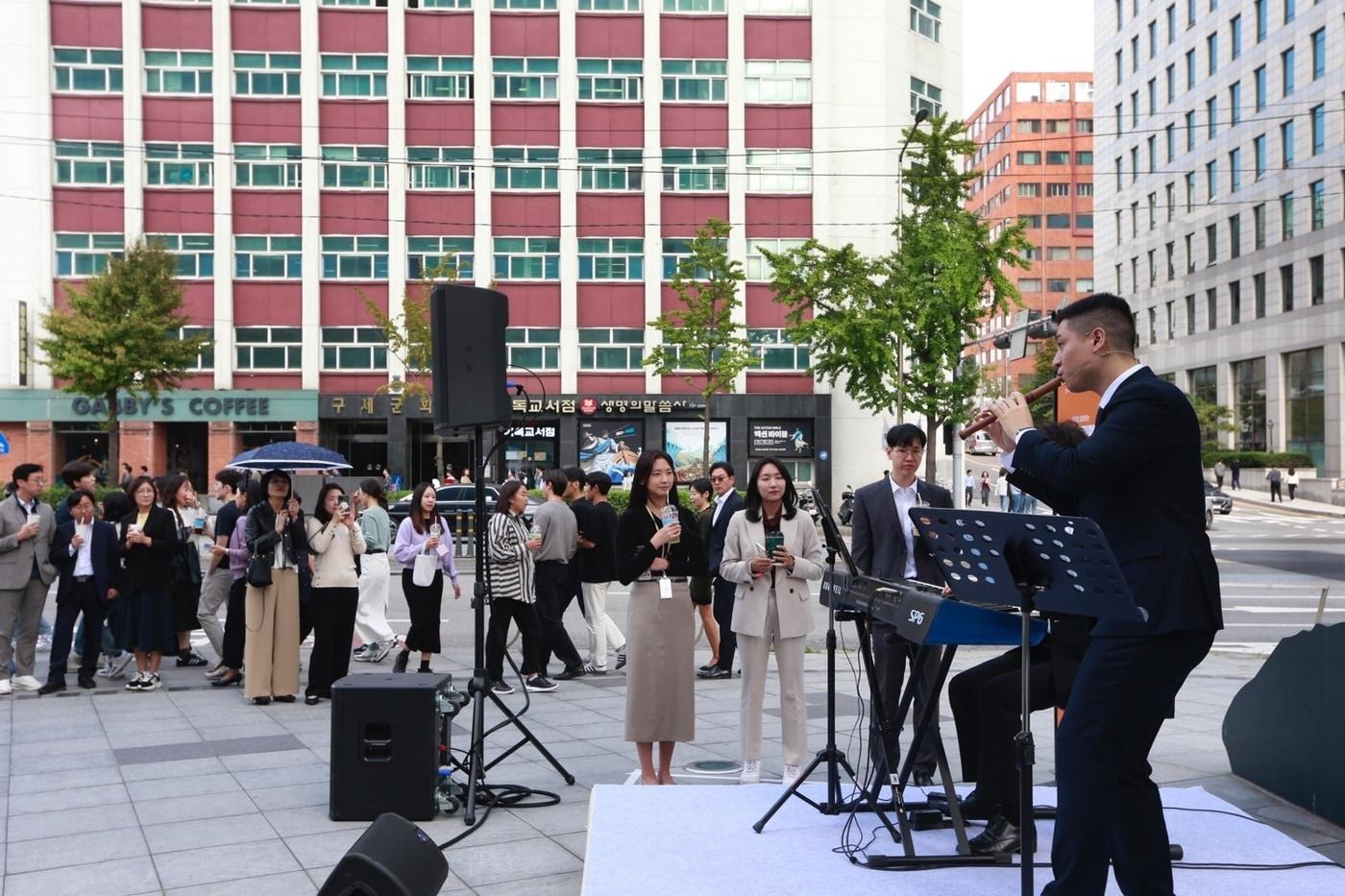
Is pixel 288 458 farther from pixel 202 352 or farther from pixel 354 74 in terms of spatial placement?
pixel 354 74

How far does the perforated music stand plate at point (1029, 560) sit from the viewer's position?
13.1 ft

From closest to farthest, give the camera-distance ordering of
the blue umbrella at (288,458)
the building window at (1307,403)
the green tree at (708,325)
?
the blue umbrella at (288,458)
the green tree at (708,325)
the building window at (1307,403)

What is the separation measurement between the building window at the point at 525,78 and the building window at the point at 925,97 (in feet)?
45.8

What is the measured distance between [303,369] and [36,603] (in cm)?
3372

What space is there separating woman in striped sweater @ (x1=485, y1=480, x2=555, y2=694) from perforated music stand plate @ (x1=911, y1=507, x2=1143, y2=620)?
22.7 ft

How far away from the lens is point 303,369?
4366cm

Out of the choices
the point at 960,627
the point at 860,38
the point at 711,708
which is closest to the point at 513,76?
the point at 860,38

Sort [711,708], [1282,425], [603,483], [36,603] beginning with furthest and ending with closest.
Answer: [1282,425], [603,483], [36,603], [711,708]

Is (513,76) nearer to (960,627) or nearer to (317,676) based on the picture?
(317,676)

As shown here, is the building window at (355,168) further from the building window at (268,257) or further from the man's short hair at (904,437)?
the man's short hair at (904,437)

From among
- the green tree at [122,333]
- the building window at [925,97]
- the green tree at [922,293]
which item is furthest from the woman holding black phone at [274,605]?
the building window at [925,97]

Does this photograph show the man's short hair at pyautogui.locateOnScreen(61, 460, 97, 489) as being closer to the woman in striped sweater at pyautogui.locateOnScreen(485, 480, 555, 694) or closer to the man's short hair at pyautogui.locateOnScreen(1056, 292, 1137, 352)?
the woman in striped sweater at pyautogui.locateOnScreen(485, 480, 555, 694)

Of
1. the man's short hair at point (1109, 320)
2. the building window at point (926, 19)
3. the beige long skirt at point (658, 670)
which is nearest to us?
the man's short hair at point (1109, 320)

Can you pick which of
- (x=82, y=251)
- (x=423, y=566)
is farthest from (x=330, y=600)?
(x=82, y=251)
